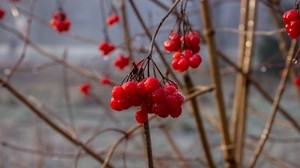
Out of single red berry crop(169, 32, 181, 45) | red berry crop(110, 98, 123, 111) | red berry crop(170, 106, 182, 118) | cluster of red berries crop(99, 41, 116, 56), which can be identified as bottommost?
red berry crop(170, 106, 182, 118)

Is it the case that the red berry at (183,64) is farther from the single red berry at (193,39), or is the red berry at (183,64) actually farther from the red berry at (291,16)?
the red berry at (291,16)

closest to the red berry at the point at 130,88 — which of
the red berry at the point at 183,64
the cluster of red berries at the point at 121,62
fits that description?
the red berry at the point at 183,64

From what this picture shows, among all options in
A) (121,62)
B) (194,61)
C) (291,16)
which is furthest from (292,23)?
(121,62)

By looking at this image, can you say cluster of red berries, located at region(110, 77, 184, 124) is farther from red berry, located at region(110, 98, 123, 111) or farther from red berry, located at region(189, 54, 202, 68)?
red berry, located at region(189, 54, 202, 68)

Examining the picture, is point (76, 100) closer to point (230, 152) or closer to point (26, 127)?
point (26, 127)

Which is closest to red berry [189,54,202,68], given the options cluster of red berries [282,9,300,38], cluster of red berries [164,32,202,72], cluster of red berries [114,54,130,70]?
cluster of red berries [164,32,202,72]
